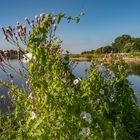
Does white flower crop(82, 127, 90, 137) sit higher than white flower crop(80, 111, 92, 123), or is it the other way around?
white flower crop(80, 111, 92, 123)

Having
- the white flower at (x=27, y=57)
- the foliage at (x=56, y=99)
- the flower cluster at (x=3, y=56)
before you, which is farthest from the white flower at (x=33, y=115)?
the flower cluster at (x=3, y=56)

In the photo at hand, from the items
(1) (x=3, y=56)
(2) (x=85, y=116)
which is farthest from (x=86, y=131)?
(1) (x=3, y=56)

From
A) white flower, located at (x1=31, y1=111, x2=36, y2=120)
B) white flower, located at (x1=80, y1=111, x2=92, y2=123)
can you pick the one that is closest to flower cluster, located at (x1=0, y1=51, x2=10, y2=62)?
white flower, located at (x1=31, y1=111, x2=36, y2=120)

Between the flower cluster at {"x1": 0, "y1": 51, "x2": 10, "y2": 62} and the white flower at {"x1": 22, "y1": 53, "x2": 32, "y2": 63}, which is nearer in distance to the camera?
the white flower at {"x1": 22, "y1": 53, "x2": 32, "y2": 63}

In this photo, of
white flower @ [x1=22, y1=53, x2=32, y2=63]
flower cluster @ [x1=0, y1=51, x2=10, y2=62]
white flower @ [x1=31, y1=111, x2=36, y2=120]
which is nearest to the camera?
white flower @ [x1=22, y1=53, x2=32, y2=63]

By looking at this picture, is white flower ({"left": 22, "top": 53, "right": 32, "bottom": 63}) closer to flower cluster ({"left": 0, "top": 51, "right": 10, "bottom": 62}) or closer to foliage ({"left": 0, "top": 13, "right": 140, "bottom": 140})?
foliage ({"left": 0, "top": 13, "right": 140, "bottom": 140})

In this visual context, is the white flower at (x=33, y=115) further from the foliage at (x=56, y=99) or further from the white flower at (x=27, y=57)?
the white flower at (x=27, y=57)

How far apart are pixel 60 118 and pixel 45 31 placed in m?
0.94

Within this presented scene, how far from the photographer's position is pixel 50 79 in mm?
4395

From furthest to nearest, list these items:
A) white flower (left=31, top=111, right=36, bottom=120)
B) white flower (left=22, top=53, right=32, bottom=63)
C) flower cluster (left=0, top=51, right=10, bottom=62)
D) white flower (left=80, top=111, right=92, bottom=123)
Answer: flower cluster (left=0, top=51, right=10, bottom=62), white flower (left=31, top=111, right=36, bottom=120), white flower (left=22, top=53, right=32, bottom=63), white flower (left=80, top=111, right=92, bottom=123)

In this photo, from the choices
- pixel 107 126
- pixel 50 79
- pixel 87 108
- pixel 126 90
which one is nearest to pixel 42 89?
pixel 50 79

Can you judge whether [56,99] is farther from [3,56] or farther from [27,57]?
[3,56]

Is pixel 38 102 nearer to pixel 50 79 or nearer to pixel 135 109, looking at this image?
pixel 50 79

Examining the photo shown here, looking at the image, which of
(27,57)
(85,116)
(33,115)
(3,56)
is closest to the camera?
(85,116)
